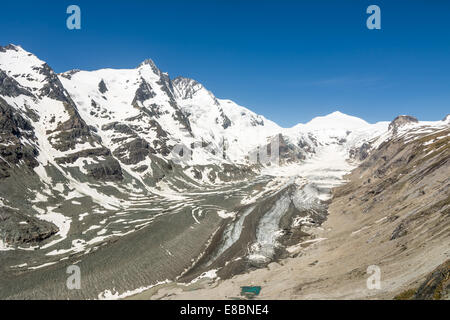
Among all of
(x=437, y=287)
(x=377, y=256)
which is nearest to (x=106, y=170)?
(x=377, y=256)

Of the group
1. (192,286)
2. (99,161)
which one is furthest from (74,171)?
(192,286)

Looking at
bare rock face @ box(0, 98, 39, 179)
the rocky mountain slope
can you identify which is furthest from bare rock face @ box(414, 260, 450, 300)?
bare rock face @ box(0, 98, 39, 179)

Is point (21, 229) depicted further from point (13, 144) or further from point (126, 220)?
point (13, 144)

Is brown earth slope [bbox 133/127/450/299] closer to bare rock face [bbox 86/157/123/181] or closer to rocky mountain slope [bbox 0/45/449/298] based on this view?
rocky mountain slope [bbox 0/45/449/298]

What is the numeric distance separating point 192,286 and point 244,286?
12.5 metres

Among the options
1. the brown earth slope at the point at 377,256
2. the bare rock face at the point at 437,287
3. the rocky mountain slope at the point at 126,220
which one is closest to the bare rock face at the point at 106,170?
the rocky mountain slope at the point at 126,220

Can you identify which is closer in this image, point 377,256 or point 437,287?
point 437,287

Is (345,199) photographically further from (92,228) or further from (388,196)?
(92,228)

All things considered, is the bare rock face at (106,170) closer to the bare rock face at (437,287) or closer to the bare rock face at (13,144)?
the bare rock face at (13,144)

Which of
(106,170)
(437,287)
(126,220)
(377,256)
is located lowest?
(377,256)

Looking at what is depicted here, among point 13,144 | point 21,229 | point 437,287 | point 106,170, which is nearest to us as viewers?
point 437,287

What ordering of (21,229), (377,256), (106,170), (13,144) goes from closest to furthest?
(377,256)
(21,229)
(13,144)
(106,170)

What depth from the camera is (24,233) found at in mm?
92562
